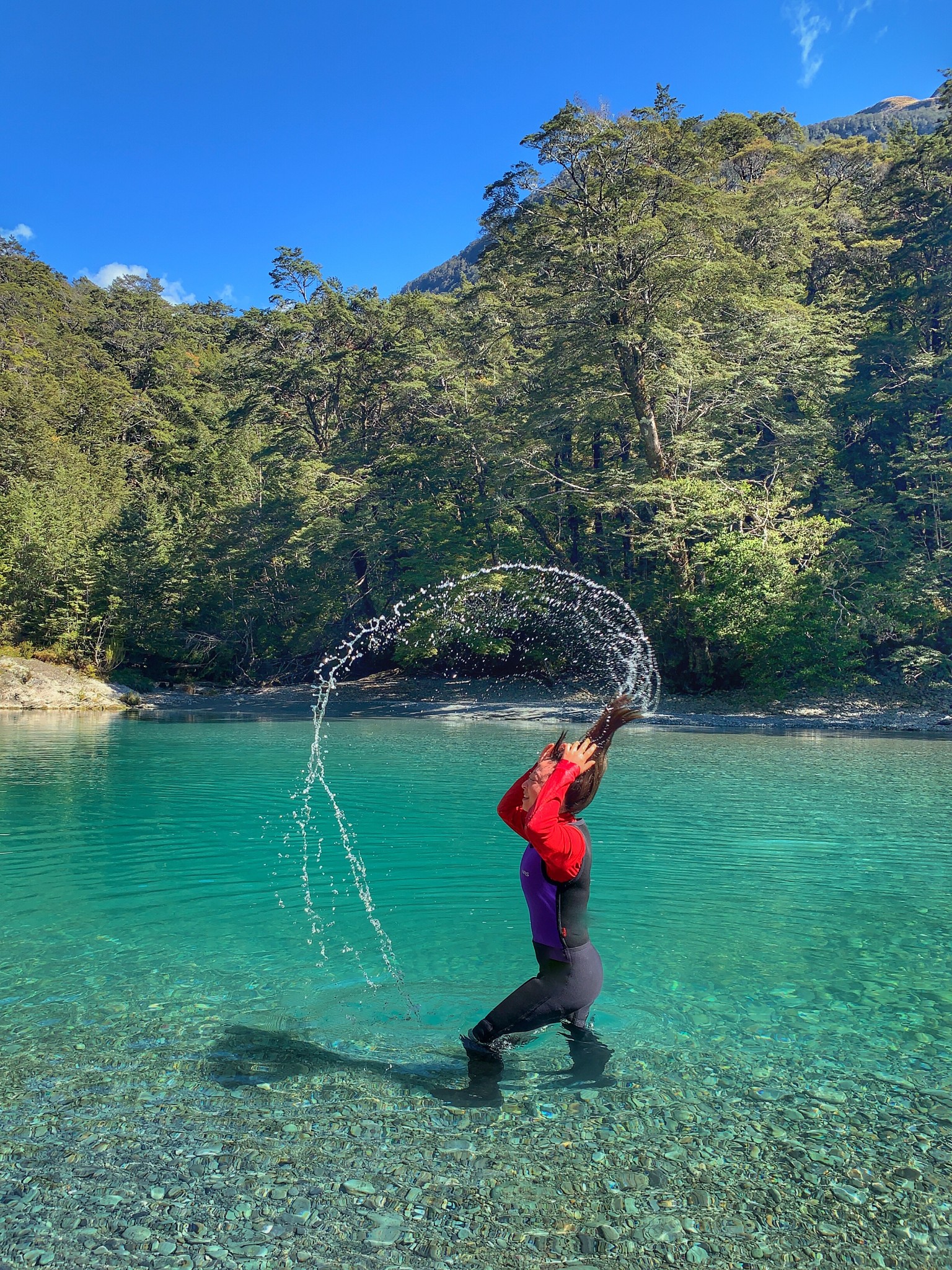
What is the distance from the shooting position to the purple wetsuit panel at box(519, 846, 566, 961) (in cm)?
402

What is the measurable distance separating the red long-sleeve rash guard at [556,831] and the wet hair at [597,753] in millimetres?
117

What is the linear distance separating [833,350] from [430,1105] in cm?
3066

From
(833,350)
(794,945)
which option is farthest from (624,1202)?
(833,350)

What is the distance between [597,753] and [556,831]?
47 cm

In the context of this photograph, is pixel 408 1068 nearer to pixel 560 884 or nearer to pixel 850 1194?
pixel 560 884

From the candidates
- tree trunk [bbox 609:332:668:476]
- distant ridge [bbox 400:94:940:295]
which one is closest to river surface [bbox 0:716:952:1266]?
tree trunk [bbox 609:332:668:476]

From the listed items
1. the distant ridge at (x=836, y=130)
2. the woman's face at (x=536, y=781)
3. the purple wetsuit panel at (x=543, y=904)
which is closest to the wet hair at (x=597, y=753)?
the woman's face at (x=536, y=781)

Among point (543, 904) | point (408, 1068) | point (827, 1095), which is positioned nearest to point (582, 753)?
point (543, 904)

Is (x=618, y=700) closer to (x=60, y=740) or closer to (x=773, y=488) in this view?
(x=60, y=740)

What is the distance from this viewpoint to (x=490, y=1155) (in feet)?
12.2

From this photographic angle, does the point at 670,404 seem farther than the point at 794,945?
Yes

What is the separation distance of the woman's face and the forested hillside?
2286 centimetres

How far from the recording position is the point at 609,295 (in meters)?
26.4

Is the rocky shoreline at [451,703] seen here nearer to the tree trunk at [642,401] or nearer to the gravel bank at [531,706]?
the gravel bank at [531,706]
